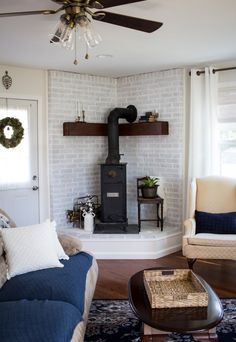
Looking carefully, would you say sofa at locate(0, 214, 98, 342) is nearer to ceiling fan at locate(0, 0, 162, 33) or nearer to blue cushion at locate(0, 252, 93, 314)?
blue cushion at locate(0, 252, 93, 314)

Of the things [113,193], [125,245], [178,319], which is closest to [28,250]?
[178,319]

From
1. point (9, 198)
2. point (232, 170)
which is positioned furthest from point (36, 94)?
point (232, 170)

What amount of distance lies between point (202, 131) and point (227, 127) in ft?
1.03

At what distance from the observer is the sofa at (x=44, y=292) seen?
201 cm

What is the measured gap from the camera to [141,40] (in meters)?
3.65

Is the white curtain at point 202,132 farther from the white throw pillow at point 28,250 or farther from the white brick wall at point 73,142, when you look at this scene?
the white throw pillow at point 28,250

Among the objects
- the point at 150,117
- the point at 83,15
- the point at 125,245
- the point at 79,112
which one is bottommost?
the point at 125,245

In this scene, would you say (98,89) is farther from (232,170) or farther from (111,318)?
(111,318)

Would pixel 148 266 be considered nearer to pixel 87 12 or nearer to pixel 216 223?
pixel 216 223

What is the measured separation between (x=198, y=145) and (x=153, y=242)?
1.37 m

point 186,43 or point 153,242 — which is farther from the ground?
point 186,43

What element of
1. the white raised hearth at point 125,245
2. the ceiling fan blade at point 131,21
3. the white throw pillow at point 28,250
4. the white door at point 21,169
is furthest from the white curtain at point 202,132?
the ceiling fan blade at point 131,21

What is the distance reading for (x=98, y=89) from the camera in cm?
572

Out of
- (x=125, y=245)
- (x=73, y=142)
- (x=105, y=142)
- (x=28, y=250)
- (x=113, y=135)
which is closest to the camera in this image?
(x=28, y=250)
